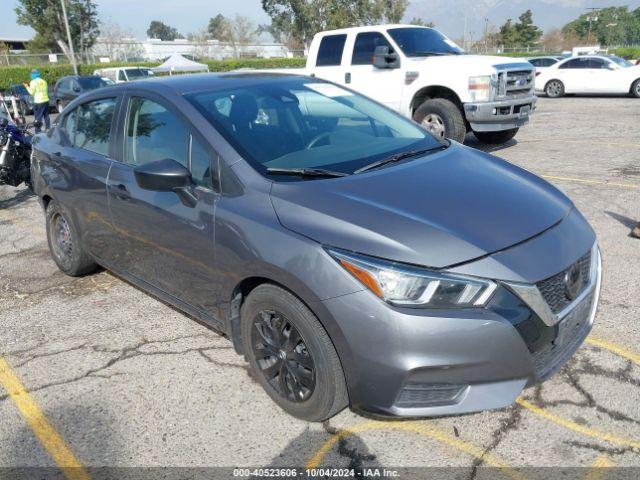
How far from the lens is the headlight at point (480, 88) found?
26.8 feet

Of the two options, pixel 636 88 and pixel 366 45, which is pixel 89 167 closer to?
pixel 366 45

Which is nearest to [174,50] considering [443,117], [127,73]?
[127,73]

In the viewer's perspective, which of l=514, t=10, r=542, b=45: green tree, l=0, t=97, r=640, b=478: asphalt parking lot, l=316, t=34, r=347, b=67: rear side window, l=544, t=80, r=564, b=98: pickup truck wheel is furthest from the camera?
l=514, t=10, r=542, b=45: green tree

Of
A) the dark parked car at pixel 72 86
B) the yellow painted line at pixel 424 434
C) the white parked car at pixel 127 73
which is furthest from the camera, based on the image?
the white parked car at pixel 127 73

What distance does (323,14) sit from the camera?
2137 inches

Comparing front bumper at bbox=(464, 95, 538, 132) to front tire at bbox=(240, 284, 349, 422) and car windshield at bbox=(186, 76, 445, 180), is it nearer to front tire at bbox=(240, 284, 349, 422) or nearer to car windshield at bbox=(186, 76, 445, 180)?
car windshield at bbox=(186, 76, 445, 180)


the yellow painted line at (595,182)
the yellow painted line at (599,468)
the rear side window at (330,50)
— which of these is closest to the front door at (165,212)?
the yellow painted line at (599,468)

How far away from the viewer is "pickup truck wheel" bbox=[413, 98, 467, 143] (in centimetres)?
838

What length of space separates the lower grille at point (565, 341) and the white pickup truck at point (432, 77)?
20.0 feet

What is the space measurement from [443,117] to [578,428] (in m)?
6.63

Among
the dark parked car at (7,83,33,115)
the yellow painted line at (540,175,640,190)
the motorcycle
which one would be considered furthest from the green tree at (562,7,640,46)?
the motorcycle

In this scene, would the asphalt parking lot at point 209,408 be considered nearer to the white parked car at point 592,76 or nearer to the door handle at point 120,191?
the door handle at point 120,191

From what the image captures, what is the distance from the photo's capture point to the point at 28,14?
44031 mm

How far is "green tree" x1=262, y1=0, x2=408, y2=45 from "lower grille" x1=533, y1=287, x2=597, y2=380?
176 ft
